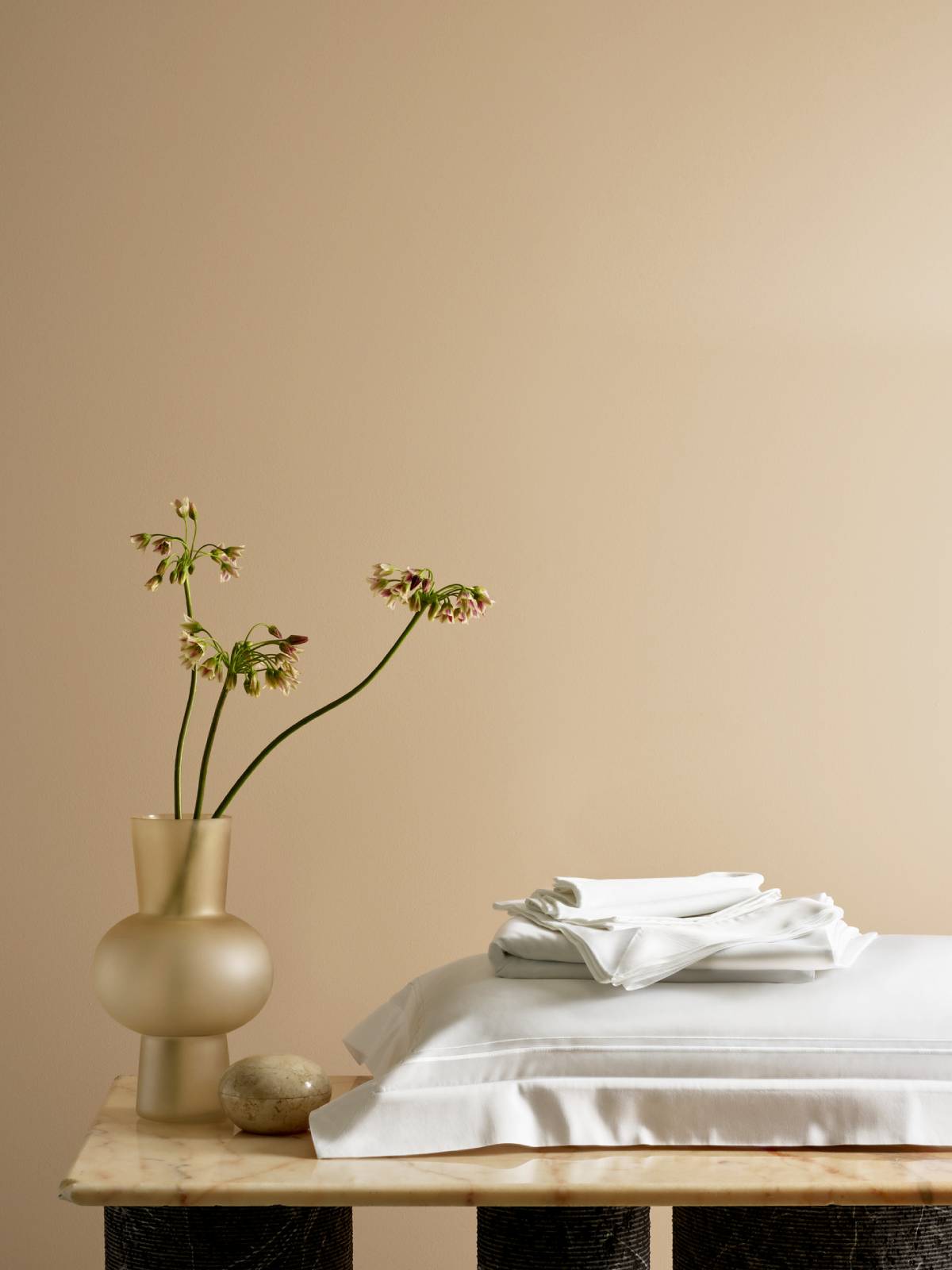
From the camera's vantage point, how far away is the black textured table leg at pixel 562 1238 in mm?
1153

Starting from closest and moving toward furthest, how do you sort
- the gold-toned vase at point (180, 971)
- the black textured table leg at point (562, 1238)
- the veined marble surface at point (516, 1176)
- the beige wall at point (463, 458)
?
the veined marble surface at point (516, 1176)
the black textured table leg at point (562, 1238)
the gold-toned vase at point (180, 971)
the beige wall at point (463, 458)

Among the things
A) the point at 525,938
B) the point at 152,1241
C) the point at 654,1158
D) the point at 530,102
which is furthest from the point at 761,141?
the point at 152,1241

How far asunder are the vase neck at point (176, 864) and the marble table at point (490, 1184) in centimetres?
23

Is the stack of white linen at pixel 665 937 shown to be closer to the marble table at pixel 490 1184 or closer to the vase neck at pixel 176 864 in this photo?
the marble table at pixel 490 1184

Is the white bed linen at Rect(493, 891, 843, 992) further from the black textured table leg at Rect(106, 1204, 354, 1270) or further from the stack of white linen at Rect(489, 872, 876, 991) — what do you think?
the black textured table leg at Rect(106, 1204, 354, 1270)

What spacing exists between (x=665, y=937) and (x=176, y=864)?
0.50m

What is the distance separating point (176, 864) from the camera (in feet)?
4.32

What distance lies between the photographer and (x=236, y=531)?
6.09ft

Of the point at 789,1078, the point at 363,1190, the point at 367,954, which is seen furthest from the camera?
the point at 367,954

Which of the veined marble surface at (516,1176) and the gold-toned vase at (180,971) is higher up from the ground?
the gold-toned vase at (180,971)

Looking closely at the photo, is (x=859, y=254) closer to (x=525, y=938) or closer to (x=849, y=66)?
(x=849, y=66)

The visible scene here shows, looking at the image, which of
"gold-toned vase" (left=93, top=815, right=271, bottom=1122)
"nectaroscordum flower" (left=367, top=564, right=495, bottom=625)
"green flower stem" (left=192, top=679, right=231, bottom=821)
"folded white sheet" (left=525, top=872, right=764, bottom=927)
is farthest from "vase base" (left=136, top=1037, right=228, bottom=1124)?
"nectaroscordum flower" (left=367, top=564, right=495, bottom=625)

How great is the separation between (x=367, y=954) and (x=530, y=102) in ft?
4.22

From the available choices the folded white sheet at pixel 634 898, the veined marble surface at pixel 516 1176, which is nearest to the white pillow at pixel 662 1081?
the veined marble surface at pixel 516 1176
